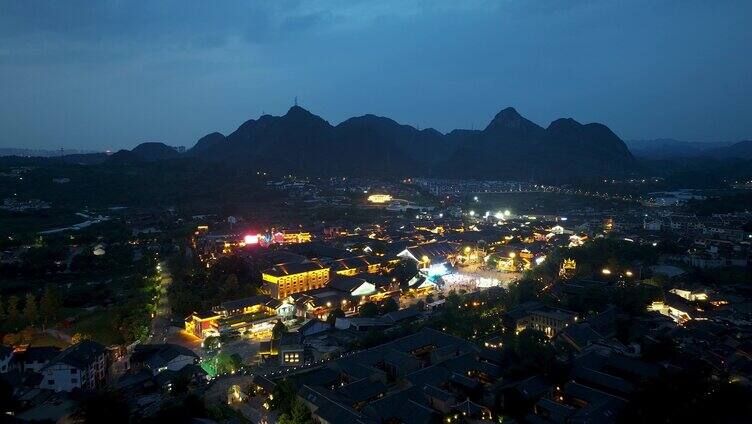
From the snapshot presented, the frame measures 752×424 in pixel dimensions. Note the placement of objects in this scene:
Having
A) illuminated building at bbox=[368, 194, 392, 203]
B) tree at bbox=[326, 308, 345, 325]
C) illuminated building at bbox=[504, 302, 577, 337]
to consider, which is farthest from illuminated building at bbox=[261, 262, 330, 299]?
illuminated building at bbox=[368, 194, 392, 203]

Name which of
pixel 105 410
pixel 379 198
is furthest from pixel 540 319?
pixel 379 198

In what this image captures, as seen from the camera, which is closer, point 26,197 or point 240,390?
point 240,390

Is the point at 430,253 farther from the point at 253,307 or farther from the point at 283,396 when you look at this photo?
the point at 283,396

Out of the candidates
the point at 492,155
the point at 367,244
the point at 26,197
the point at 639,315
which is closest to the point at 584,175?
the point at 492,155

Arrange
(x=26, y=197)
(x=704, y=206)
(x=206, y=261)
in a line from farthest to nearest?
(x=26, y=197), (x=704, y=206), (x=206, y=261)

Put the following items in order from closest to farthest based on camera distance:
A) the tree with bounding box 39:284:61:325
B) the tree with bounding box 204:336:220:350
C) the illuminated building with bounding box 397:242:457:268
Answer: the tree with bounding box 204:336:220:350 < the tree with bounding box 39:284:61:325 < the illuminated building with bounding box 397:242:457:268

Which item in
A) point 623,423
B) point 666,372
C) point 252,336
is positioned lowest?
point 252,336

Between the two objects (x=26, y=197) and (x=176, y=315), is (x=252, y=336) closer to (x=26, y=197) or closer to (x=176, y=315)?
(x=176, y=315)

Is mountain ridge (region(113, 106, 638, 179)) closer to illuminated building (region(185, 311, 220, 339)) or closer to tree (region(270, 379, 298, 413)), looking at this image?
illuminated building (region(185, 311, 220, 339))

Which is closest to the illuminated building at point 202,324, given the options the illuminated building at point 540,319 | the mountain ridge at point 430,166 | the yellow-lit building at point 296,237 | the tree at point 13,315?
the tree at point 13,315
